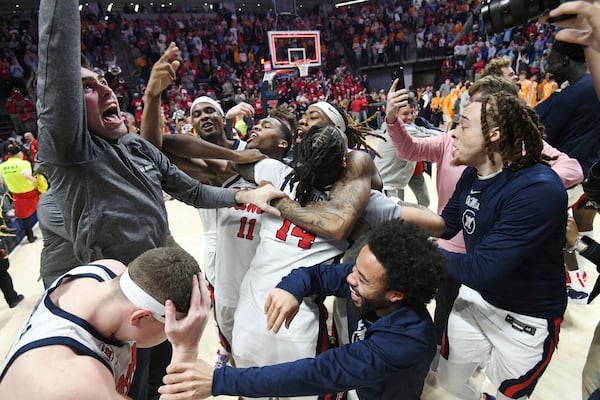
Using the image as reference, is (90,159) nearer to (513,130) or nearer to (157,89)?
(157,89)

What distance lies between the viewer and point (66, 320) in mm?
1162

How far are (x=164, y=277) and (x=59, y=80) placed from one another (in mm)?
778

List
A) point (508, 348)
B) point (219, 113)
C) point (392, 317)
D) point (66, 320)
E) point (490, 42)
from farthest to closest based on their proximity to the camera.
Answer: point (490, 42)
point (219, 113)
point (508, 348)
point (392, 317)
point (66, 320)

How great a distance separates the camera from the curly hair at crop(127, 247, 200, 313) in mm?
1227

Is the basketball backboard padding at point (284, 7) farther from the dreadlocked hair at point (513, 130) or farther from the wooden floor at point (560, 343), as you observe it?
the dreadlocked hair at point (513, 130)

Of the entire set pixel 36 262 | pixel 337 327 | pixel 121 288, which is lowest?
pixel 36 262

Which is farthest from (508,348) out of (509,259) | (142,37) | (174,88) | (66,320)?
(142,37)

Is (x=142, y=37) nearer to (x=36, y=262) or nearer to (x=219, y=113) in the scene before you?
(x=36, y=262)

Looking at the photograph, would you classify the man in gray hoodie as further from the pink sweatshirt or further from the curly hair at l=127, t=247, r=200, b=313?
the pink sweatshirt

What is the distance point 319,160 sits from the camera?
6.08ft

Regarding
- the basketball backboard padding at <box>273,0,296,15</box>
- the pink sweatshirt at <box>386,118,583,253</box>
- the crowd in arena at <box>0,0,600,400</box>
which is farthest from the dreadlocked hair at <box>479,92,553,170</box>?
the basketball backboard padding at <box>273,0,296,15</box>

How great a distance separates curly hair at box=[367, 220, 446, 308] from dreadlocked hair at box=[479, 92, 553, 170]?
25.0 inches

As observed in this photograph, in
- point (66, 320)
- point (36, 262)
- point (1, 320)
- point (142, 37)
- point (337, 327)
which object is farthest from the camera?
point (142, 37)

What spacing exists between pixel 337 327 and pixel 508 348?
0.90m
